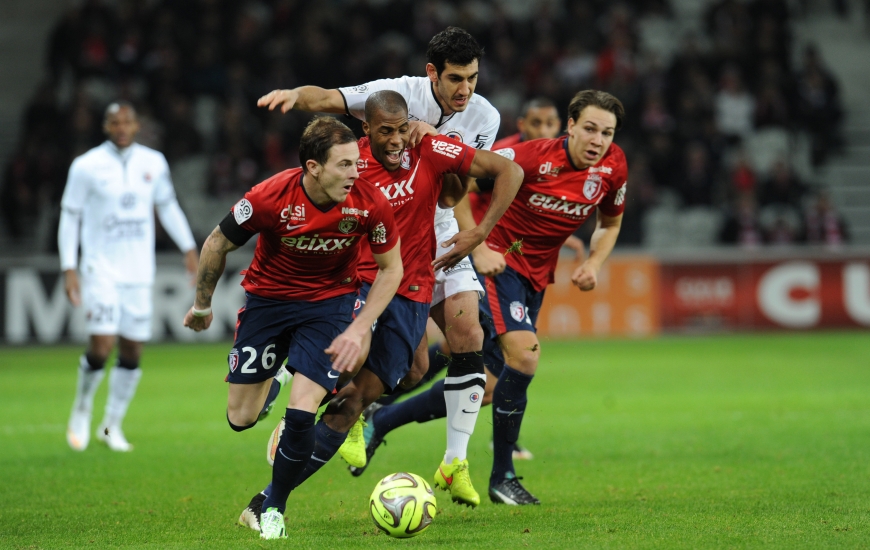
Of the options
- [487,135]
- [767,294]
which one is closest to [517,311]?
[487,135]

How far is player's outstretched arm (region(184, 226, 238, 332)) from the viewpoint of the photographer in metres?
5.66

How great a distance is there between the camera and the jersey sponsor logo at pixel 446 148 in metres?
6.32

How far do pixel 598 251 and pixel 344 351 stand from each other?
256 cm

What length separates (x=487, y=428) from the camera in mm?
10180

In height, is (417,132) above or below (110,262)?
above

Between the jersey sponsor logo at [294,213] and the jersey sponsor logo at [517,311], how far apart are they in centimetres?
191

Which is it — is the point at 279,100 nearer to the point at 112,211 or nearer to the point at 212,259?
the point at 212,259

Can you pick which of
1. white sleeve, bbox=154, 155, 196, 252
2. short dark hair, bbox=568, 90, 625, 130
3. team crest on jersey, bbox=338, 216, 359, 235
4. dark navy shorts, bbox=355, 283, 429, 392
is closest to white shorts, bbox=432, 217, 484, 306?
dark navy shorts, bbox=355, 283, 429, 392

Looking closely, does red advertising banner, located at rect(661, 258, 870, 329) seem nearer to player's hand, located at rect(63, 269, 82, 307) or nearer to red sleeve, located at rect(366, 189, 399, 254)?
player's hand, located at rect(63, 269, 82, 307)

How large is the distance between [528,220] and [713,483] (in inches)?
81.4

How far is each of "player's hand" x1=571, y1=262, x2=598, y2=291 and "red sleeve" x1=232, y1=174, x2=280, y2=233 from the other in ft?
7.32

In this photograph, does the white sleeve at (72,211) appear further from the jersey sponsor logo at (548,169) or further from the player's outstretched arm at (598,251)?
the player's outstretched arm at (598,251)

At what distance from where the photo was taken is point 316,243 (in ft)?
18.9

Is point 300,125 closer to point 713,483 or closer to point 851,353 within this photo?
point 851,353
